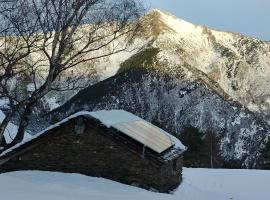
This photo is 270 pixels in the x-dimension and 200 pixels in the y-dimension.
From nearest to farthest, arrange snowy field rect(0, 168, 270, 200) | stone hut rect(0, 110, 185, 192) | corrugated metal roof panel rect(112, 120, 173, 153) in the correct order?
snowy field rect(0, 168, 270, 200), stone hut rect(0, 110, 185, 192), corrugated metal roof panel rect(112, 120, 173, 153)

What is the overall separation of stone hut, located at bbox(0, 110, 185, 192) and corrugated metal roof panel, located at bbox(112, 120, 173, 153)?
0.06 m

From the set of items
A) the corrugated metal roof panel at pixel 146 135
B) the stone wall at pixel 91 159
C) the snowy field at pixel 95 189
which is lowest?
the snowy field at pixel 95 189

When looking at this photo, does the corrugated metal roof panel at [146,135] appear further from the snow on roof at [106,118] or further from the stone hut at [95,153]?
the snow on roof at [106,118]

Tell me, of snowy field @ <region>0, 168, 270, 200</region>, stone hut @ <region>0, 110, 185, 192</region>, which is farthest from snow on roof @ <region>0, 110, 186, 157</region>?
snowy field @ <region>0, 168, 270, 200</region>

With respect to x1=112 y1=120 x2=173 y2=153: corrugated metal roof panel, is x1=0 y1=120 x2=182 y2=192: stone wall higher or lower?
lower

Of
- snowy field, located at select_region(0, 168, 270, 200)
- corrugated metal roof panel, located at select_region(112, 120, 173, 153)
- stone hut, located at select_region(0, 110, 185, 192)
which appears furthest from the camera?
corrugated metal roof panel, located at select_region(112, 120, 173, 153)

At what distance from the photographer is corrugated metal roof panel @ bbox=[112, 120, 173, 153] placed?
21.4 metres

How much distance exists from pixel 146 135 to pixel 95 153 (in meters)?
2.90

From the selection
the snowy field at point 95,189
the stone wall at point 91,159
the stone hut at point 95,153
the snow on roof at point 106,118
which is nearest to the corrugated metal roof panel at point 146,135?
the stone hut at point 95,153

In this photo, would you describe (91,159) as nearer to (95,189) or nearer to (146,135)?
(95,189)

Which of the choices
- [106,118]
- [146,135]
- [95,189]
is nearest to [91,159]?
[106,118]

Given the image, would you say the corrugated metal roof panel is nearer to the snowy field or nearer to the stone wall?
the stone wall

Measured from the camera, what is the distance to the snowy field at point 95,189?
16.4 m

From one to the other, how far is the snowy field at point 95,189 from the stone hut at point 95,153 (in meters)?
0.50
